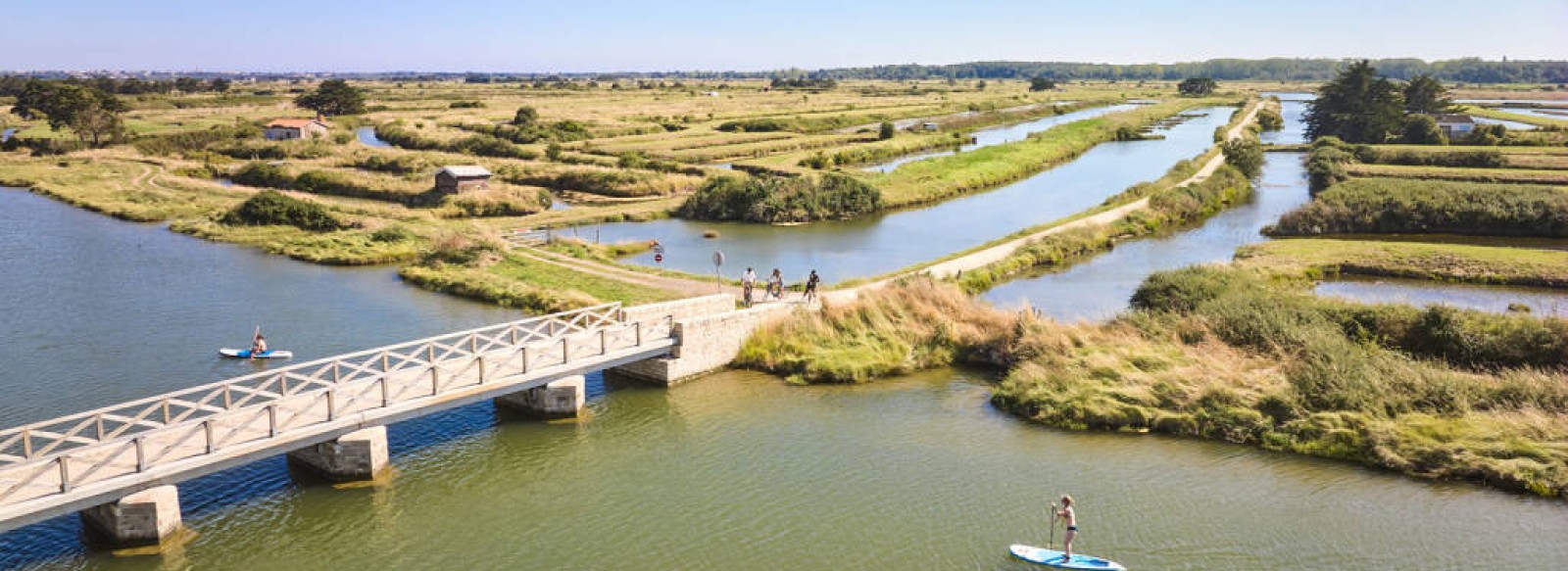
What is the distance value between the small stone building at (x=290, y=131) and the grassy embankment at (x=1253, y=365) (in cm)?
8143

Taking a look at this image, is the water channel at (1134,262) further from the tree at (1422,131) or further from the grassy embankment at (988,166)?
the grassy embankment at (988,166)

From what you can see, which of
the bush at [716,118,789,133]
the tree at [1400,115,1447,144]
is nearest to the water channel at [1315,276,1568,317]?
the tree at [1400,115,1447,144]

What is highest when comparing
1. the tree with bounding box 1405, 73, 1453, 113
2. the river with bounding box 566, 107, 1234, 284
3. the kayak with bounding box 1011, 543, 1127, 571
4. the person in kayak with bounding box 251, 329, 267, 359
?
the tree with bounding box 1405, 73, 1453, 113

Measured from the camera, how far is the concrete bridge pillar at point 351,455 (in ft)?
70.2

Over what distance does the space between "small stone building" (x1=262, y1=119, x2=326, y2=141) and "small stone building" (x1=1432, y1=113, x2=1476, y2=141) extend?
333ft

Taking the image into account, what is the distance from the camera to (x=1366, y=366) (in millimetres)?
25156

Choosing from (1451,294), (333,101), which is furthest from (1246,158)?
(333,101)

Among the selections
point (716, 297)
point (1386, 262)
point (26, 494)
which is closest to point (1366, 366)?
point (716, 297)

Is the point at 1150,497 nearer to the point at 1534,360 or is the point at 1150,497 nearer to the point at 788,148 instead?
the point at 1534,360

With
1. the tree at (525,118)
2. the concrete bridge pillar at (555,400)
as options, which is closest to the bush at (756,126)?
the tree at (525,118)

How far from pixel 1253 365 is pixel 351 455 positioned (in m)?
21.9

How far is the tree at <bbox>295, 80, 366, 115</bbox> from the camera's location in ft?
421

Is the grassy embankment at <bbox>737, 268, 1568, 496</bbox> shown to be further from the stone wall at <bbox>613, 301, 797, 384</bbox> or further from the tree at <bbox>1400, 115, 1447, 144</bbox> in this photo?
the tree at <bbox>1400, 115, 1447, 144</bbox>

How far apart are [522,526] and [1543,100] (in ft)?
608
